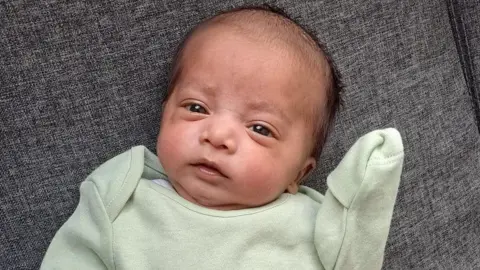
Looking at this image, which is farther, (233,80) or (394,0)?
(394,0)

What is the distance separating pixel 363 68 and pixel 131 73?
0.49 metres

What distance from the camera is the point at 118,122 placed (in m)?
1.29

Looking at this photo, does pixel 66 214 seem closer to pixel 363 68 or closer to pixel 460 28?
pixel 363 68

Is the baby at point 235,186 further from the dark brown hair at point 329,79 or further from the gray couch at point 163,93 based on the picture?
the gray couch at point 163,93

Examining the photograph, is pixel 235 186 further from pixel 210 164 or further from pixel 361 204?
pixel 361 204

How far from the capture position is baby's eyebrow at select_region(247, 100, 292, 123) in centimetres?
110

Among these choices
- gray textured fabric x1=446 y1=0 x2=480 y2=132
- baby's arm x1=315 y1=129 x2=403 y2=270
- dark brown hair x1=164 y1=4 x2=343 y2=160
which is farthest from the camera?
gray textured fabric x1=446 y1=0 x2=480 y2=132

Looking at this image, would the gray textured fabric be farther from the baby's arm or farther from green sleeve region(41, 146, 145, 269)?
green sleeve region(41, 146, 145, 269)

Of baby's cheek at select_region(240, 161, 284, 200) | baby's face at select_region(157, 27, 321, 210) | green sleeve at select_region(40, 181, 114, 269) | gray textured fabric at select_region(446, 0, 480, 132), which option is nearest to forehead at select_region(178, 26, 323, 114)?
baby's face at select_region(157, 27, 321, 210)

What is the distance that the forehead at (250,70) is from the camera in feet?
3.60

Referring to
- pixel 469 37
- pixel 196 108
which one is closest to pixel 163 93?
pixel 196 108

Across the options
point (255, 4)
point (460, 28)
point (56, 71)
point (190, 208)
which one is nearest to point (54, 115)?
point (56, 71)

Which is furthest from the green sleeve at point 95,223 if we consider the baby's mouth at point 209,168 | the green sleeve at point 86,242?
the baby's mouth at point 209,168

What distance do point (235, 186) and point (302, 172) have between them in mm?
197
